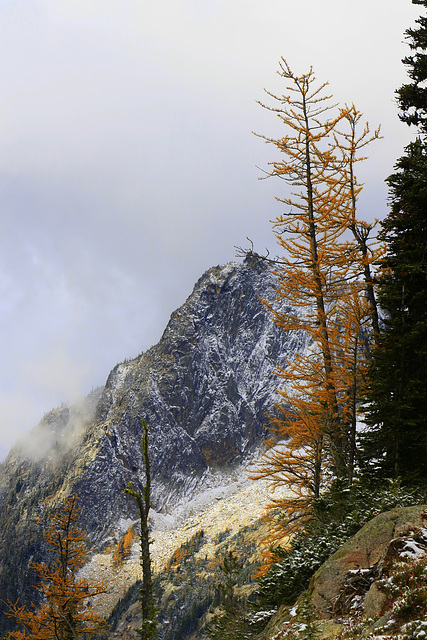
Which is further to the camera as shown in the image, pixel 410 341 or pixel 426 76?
pixel 426 76

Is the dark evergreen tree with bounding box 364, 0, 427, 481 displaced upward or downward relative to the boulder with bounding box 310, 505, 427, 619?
upward

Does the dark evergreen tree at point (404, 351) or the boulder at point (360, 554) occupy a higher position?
the dark evergreen tree at point (404, 351)

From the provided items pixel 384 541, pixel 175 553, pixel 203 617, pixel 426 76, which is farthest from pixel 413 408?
pixel 175 553

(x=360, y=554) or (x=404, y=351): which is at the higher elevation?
(x=404, y=351)

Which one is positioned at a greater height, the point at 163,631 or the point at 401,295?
the point at 401,295

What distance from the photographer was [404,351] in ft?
40.0

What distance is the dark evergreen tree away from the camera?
12.2 m

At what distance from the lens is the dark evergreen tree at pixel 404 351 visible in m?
12.2

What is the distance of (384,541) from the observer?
8984 millimetres

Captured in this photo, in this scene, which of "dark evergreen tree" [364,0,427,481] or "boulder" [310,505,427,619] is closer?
"boulder" [310,505,427,619]

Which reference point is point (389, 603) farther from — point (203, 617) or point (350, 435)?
point (203, 617)

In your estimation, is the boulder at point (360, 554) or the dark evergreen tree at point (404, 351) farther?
the dark evergreen tree at point (404, 351)

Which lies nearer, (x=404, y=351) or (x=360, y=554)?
(x=360, y=554)

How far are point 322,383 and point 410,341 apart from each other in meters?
2.79
